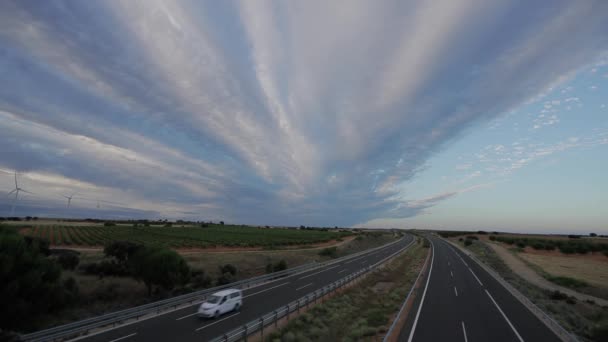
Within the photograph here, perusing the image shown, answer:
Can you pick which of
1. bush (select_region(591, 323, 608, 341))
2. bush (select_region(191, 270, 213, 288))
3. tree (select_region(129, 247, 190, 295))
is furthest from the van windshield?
bush (select_region(591, 323, 608, 341))

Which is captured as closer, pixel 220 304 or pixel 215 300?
pixel 220 304

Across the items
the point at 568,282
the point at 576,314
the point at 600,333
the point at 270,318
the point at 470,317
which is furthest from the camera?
the point at 568,282

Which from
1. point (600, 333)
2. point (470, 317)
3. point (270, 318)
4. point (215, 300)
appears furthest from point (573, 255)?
point (215, 300)

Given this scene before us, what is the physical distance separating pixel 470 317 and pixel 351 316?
7.96m

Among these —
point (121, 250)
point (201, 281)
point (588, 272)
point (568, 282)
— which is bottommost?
point (201, 281)

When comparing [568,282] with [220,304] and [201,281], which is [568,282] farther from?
[201,281]

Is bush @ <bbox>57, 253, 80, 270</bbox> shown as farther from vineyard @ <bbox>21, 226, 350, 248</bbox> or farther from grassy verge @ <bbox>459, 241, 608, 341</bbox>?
grassy verge @ <bbox>459, 241, 608, 341</bbox>

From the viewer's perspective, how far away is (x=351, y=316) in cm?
2089

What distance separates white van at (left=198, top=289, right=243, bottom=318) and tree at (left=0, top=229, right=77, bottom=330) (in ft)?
35.1

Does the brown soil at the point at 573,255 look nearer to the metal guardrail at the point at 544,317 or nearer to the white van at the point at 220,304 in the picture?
the metal guardrail at the point at 544,317

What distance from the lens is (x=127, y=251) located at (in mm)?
34625

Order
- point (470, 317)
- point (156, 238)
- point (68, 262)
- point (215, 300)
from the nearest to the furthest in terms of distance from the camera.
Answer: point (470, 317) < point (215, 300) < point (68, 262) < point (156, 238)

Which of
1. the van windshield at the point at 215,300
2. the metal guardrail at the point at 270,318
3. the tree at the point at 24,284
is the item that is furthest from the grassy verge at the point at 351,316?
the tree at the point at 24,284

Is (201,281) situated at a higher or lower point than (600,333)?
lower
